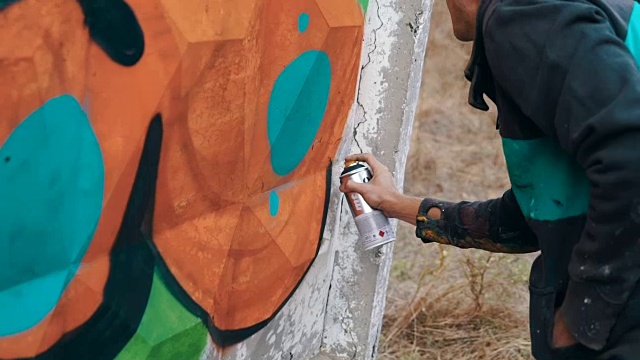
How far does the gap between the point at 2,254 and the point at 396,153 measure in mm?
1842

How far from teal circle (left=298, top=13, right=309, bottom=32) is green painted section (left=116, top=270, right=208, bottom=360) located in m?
0.95

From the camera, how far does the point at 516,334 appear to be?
4547 millimetres

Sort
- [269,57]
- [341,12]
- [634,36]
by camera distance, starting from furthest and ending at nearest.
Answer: [341,12], [269,57], [634,36]

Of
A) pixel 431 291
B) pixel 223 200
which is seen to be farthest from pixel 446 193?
pixel 223 200

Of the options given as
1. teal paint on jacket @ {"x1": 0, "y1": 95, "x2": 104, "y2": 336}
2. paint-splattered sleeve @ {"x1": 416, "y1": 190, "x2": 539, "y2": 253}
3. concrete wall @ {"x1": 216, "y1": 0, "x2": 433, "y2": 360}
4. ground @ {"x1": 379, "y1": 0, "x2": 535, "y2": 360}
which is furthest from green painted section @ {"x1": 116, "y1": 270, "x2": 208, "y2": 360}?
ground @ {"x1": 379, "y1": 0, "x2": 535, "y2": 360}

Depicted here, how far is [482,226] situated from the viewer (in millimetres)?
2561

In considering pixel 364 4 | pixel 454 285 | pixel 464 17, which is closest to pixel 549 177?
pixel 464 17

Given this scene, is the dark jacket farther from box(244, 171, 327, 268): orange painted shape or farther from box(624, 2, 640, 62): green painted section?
box(244, 171, 327, 268): orange painted shape

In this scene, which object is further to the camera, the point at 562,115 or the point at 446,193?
the point at 446,193

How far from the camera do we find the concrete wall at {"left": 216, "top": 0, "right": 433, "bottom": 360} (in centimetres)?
328

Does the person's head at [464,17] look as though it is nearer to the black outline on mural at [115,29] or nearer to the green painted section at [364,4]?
the black outline on mural at [115,29]

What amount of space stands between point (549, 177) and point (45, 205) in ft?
3.73

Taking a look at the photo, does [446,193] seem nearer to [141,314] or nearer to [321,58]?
[321,58]

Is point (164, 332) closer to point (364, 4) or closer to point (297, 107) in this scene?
point (297, 107)
